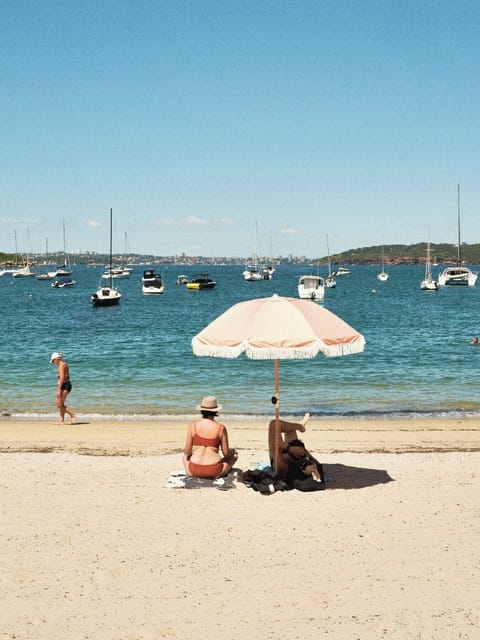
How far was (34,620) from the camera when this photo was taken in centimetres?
643

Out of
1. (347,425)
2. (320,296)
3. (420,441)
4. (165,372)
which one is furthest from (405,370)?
(320,296)

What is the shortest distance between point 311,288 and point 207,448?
79.8 m

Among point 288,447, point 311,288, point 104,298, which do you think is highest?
point 311,288

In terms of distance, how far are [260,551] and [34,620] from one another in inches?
102

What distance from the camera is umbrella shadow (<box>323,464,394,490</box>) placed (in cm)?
1088

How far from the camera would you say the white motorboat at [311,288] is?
291 feet

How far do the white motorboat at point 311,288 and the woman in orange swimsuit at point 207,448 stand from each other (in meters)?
78.3

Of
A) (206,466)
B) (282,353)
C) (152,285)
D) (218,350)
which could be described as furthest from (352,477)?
(152,285)

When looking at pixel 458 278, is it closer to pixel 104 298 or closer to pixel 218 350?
pixel 104 298

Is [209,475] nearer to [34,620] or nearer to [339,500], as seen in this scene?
[339,500]

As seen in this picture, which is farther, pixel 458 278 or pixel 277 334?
pixel 458 278

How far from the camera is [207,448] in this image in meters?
10.6

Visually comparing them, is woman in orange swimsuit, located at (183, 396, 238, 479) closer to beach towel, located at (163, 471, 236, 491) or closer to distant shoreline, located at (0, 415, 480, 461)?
beach towel, located at (163, 471, 236, 491)

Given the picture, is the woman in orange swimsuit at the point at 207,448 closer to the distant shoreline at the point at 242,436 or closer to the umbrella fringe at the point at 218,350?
the umbrella fringe at the point at 218,350
